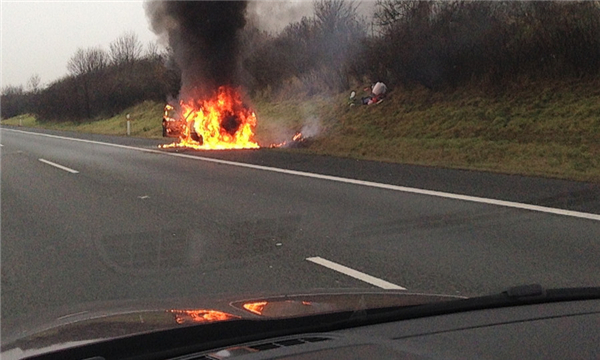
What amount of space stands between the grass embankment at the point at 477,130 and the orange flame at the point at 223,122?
1.31 meters

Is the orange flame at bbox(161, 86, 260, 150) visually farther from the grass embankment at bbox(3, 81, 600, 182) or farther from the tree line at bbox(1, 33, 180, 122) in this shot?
the tree line at bbox(1, 33, 180, 122)

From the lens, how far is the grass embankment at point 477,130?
14266 millimetres

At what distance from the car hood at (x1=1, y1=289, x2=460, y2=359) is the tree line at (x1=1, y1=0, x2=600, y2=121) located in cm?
1781

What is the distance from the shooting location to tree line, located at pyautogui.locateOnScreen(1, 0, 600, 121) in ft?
64.8

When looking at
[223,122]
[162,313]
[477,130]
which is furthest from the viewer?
[223,122]

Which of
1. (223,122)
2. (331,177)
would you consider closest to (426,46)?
(223,122)

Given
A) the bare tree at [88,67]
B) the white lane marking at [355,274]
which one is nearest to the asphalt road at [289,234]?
the white lane marking at [355,274]

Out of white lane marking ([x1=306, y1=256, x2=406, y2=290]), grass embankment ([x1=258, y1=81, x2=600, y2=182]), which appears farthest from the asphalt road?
grass embankment ([x1=258, y1=81, x2=600, y2=182])

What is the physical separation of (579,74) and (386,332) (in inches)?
730

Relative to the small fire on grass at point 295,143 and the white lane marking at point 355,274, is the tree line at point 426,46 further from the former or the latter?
the white lane marking at point 355,274

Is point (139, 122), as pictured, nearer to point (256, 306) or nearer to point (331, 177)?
point (331, 177)

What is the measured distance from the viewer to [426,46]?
23.3m

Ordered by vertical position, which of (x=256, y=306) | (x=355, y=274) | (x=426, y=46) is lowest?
(x=355, y=274)

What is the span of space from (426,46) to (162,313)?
2151cm
